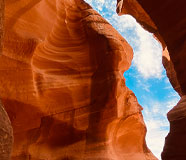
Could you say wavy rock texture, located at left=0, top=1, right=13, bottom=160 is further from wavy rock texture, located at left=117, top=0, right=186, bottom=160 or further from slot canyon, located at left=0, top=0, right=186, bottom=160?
slot canyon, located at left=0, top=0, right=186, bottom=160

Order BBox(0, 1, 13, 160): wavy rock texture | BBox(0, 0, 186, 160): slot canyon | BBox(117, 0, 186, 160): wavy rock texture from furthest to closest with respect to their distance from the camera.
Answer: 1. BBox(0, 0, 186, 160): slot canyon
2. BBox(117, 0, 186, 160): wavy rock texture
3. BBox(0, 1, 13, 160): wavy rock texture

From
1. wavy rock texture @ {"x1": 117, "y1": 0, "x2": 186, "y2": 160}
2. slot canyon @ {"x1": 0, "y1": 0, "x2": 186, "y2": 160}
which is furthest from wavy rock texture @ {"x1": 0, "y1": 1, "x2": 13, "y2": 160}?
slot canyon @ {"x1": 0, "y1": 0, "x2": 186, "y2": 160}

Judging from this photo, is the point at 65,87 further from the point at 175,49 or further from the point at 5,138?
the point at 5,138

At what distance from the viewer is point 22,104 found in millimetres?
6332

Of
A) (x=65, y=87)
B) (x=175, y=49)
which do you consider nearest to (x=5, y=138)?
(x=175, y=49)

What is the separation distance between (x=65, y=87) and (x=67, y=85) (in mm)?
130

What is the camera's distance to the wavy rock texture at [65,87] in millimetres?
6090

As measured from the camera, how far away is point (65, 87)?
736 cm

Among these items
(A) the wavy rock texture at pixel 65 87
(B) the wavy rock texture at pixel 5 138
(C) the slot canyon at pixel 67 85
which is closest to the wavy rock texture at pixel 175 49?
(C) the slot canyon at pixel 67 85

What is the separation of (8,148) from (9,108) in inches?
182

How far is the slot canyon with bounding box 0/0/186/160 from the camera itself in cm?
609

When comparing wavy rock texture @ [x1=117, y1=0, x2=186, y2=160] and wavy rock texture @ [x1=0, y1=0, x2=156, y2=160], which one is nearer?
wavy rock texture @ [x1=117, y1=0, x2=186, y2=160]

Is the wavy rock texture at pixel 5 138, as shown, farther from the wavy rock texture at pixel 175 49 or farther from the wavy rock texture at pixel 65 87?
the wavy rock texture at pixel 65 87

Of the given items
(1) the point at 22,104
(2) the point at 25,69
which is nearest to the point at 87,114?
(1) the point at 22,104
